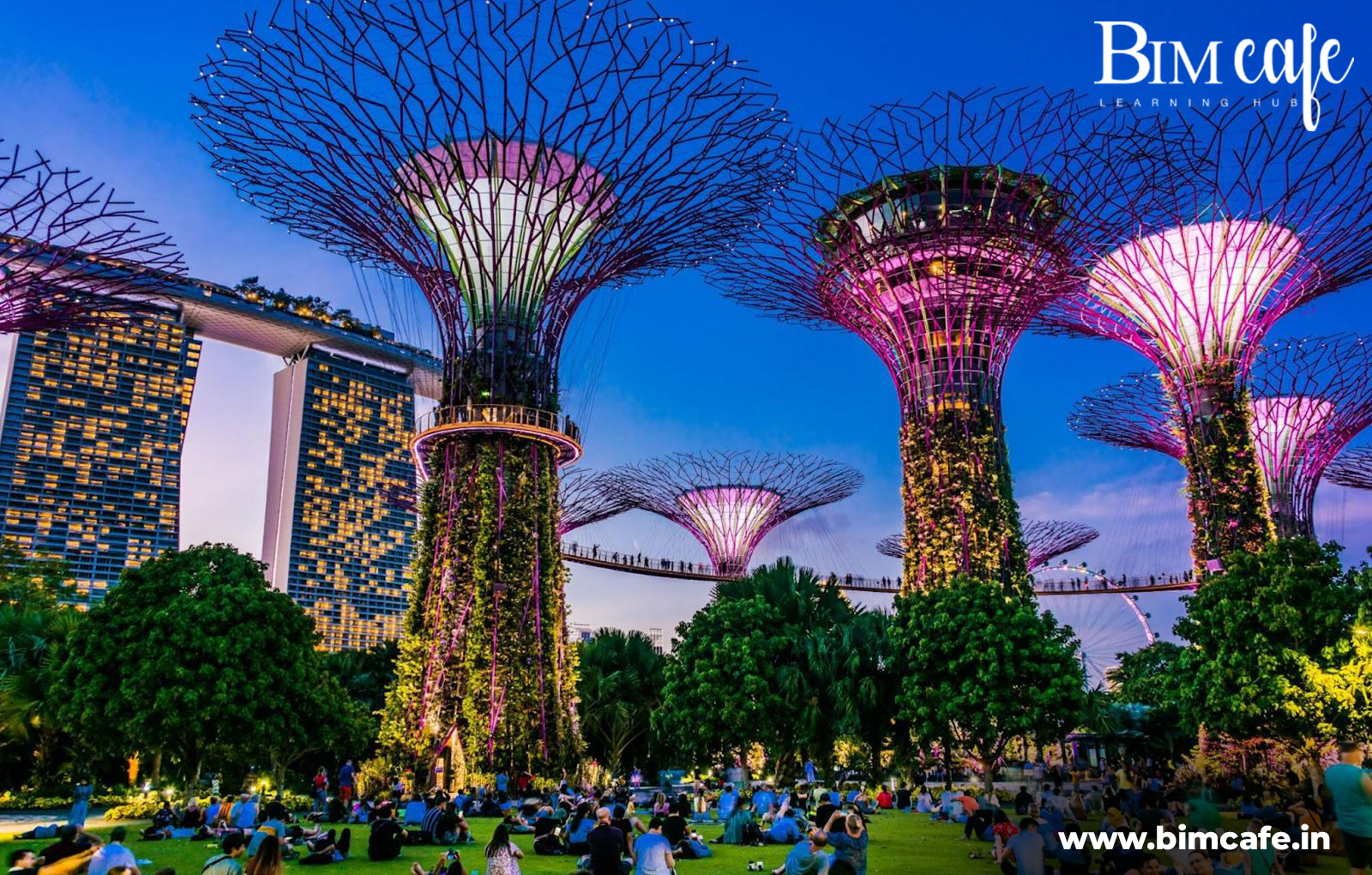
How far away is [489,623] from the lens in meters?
25.9

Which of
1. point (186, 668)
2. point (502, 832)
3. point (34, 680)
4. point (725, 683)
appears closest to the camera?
point (502, 832)

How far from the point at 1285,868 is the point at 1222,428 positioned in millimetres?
21999

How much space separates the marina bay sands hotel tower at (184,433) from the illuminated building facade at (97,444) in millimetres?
143

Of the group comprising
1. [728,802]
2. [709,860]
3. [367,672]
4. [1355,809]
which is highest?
[1355,809]

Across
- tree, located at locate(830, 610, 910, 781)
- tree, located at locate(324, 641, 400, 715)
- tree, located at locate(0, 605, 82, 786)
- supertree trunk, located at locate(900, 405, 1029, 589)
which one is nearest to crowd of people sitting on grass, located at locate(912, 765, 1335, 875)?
tree, located at locate(830, 610, 910, 781)

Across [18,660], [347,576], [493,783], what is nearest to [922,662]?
[493,783]

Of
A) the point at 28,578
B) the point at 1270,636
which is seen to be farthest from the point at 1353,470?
the point at 28,578

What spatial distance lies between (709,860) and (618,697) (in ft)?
60.8

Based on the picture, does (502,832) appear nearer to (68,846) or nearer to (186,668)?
(68,846)

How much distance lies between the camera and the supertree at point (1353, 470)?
194ft

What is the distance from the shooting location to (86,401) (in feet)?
380

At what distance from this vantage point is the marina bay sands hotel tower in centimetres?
10981

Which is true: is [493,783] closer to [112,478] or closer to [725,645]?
[725,645]

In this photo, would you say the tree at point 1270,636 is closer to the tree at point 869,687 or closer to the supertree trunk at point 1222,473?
the supertree trunk at point 1222,473
